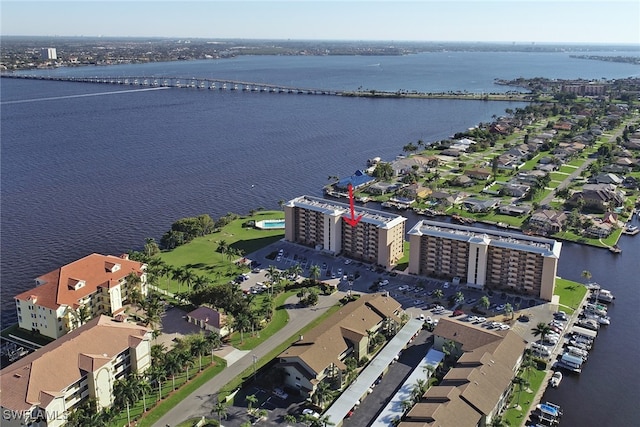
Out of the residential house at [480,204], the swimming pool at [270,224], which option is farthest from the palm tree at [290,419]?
the residential house at [480,204]

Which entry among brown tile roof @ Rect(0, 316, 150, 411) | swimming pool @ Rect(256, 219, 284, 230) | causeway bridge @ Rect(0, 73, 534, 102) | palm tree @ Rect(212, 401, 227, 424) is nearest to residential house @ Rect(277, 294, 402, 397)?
palm tree @ Rect(212, 401, 227, 424)

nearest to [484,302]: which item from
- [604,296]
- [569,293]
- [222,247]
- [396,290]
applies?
[396,290]

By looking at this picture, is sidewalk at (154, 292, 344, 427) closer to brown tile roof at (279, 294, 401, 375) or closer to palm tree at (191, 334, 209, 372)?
palm tree at (191, 334, 209, 372)

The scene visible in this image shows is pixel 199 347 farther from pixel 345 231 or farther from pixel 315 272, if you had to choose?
pixel 345 231

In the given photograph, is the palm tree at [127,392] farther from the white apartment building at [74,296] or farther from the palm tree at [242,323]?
the white apartment building at [74,296]

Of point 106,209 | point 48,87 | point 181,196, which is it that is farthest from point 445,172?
point 48,87

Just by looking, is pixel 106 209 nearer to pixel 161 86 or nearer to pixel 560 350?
pixel 560 350

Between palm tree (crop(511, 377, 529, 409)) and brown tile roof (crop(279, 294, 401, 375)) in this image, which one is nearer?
palm tree (crop(511, 377, 529, 409))
